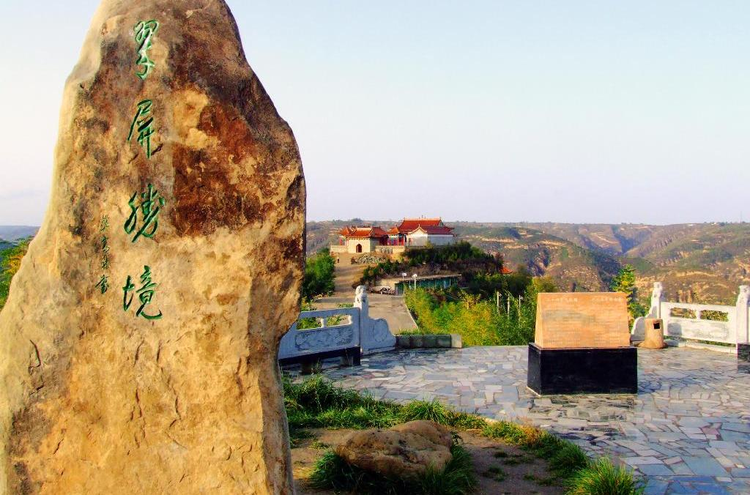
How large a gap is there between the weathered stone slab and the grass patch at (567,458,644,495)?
134 inches

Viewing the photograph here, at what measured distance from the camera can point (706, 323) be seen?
1196 centimetres

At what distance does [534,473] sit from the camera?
18.6 feet

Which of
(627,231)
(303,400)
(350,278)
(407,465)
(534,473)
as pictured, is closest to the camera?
(407,465)

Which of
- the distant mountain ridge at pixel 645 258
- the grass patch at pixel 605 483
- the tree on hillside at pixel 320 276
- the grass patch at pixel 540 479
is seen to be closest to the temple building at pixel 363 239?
the tree on hillside at pixel 320 276

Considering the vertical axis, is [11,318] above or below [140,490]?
above

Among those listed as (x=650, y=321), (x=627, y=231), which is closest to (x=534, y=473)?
(x=650, y=321)

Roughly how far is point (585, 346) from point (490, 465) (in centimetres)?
314

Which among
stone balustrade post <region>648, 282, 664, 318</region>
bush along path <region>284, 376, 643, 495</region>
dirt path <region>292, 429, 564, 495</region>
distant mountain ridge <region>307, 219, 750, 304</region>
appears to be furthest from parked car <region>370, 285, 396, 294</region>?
dirt path <region>292, 429, 564, 495</region>

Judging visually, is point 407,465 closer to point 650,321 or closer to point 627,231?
point 650,321

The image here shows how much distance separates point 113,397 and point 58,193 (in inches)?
43.4

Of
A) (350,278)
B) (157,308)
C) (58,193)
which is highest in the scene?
(58,193)

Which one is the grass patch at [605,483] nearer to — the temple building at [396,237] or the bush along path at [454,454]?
the bush along path at [454,454]

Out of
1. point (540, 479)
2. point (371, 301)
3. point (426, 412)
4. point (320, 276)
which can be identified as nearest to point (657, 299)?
point (426, 412)

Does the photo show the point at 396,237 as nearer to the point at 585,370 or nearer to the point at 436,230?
the point at 436,230
